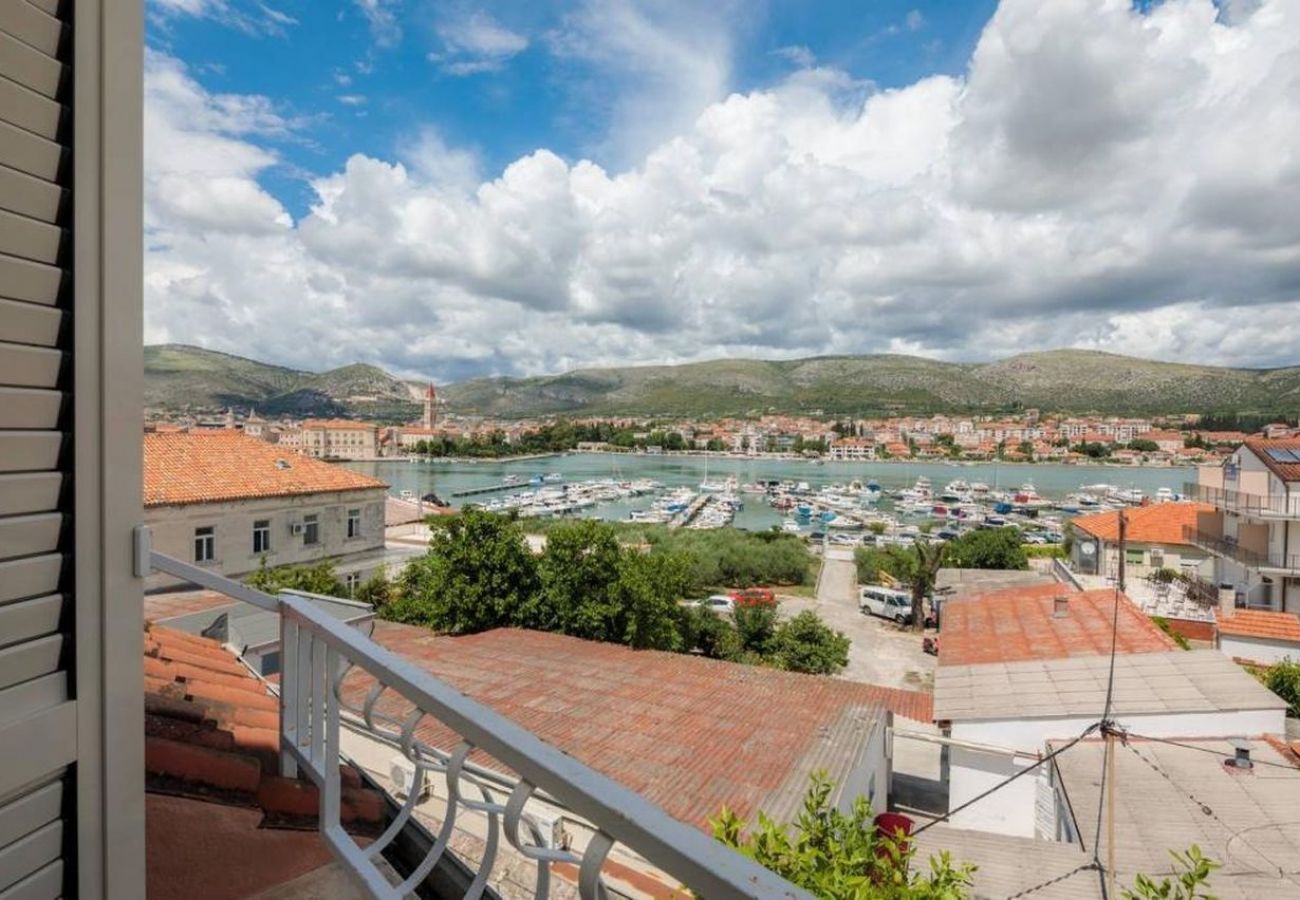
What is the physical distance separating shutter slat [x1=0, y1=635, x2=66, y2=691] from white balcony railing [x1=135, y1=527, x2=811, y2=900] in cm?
14

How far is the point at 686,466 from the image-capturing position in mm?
94688

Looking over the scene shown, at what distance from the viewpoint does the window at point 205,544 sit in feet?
42.6

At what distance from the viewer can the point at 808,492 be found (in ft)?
193

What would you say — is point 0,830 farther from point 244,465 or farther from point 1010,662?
point 244,465

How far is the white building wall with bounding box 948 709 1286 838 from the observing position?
690 centimetres

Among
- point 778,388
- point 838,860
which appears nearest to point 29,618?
point 838,860

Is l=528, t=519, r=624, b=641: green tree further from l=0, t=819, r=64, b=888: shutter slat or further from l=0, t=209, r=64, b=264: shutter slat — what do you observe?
l=0, t=209, r=64, b=264: shutter slat

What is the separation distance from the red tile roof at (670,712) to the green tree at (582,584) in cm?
151

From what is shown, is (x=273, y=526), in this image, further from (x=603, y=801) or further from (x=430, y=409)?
(x=430, y=409)

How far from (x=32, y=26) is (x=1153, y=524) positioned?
85.2ft

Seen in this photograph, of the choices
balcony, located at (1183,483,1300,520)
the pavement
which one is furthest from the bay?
balcony, located at (1183,483,1300,520)

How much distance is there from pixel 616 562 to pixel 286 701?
10.8 meters

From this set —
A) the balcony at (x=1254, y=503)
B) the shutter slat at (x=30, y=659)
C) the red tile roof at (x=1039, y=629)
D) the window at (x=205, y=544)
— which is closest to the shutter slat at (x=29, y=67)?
the shutter slat at (x=30, y=659)

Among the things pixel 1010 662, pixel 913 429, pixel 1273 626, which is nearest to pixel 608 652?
pixel 1010 662
